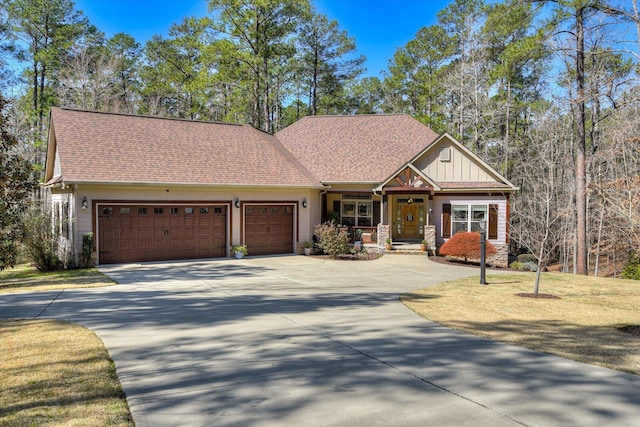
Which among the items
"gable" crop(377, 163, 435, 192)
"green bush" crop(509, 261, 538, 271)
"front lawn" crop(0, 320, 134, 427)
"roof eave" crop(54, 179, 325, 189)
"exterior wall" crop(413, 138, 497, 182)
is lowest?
"green bush" crop(509, 261, 538, 271)

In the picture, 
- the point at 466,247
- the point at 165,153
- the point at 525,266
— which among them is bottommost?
the point at 525,266

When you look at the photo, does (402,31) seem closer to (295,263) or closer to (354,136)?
(354,136)

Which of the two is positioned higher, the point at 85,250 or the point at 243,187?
the point at 243,187

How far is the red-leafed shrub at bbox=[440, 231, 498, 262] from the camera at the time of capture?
63.3 ft

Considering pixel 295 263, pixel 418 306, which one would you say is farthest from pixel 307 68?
pixel 418 306

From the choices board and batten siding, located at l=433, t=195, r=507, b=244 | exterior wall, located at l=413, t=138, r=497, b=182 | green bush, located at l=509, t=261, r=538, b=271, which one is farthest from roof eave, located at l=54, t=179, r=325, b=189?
green bush, located at l=509, t=261, r=538, b=271

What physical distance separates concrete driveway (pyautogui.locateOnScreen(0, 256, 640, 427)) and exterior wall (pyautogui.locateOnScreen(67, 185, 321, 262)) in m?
6.14

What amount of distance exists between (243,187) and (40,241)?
780 centimetres

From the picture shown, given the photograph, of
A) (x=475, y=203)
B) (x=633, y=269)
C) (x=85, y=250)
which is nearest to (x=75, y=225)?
(x=85, y=250)

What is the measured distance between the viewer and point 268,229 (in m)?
21.2

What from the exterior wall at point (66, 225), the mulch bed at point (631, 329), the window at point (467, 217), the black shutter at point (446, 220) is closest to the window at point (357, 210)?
the black shutter at point (446, 220)

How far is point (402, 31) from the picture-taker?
3753 centimetres

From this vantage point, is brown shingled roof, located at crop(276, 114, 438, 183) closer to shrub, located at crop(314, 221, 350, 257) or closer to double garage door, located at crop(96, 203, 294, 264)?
shrub, located at crop(314, 221, 350, 257)

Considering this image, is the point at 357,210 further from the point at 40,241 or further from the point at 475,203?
the point at 40,241
